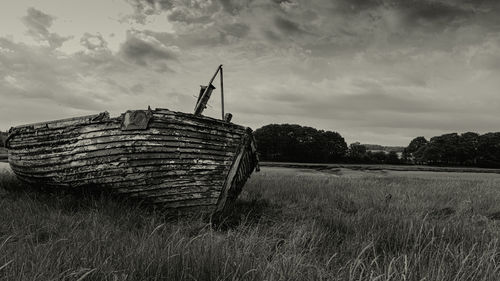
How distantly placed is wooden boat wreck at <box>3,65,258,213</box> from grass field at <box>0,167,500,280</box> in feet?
1.02

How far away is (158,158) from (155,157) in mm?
44

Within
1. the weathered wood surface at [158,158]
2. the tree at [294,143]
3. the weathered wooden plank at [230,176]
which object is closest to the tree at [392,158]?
the tree at [294,143]

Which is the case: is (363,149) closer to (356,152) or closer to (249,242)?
(356,152)

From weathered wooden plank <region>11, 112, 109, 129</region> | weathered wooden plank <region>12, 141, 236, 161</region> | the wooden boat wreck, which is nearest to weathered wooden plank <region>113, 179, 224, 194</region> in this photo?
the wooden boat wreck

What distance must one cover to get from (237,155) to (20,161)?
4.38 metres

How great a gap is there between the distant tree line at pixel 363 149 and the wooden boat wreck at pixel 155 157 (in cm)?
2962

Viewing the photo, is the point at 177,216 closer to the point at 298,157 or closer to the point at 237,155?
the point at 237,155

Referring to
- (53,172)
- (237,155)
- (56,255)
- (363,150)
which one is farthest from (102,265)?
(363,150)

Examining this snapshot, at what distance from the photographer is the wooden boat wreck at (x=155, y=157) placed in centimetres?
544

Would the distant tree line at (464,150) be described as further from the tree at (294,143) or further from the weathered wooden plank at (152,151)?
the weathered wooden plank at (152,151)

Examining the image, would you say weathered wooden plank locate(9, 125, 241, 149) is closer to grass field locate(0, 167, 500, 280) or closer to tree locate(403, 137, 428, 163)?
grass field locate(0, 167, 500, 280)

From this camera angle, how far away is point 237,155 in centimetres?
604

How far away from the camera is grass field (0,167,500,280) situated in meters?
2.58

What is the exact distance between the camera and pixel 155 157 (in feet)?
17.8
